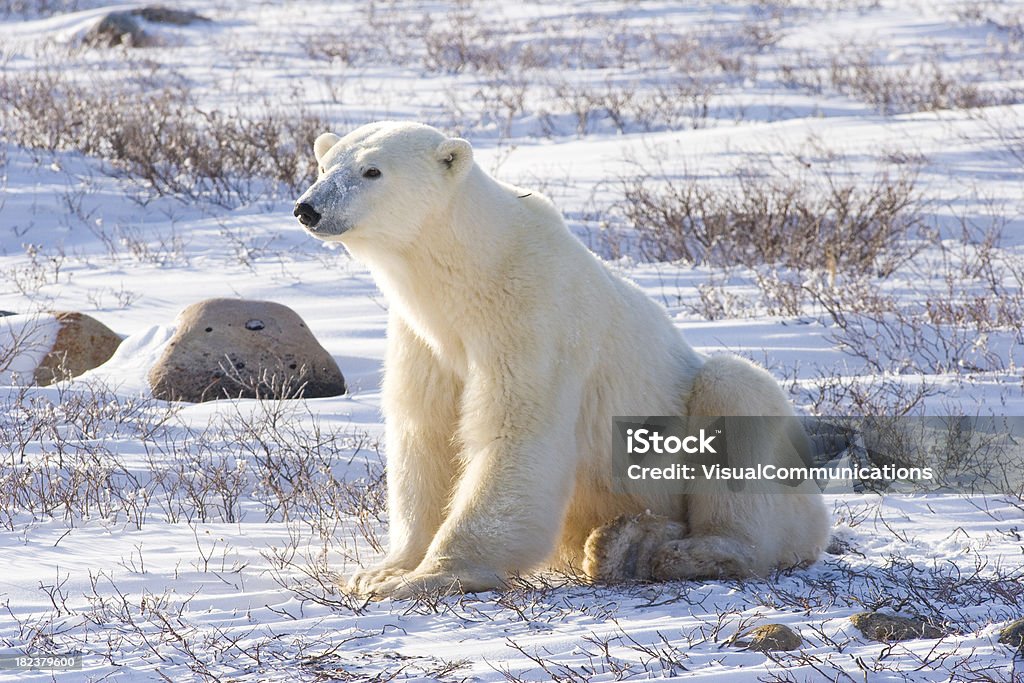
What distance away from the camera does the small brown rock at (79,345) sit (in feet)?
21.5

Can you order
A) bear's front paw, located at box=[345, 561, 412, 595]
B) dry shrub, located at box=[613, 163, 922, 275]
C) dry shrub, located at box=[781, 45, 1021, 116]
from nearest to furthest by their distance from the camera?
bear's front paw, located at box=[345, 561, 412, 595]
dry shrub, located at box=[613, 163, 922, 275]
dry shrub, located at box=[781, 45, 1021, 116]

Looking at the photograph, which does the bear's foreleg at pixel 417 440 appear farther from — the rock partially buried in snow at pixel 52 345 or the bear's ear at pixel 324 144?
the rock partially buried in snow at pixel 52 345

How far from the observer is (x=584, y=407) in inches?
146

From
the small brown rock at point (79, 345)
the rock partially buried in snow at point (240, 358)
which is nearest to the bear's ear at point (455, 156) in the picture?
the rock partially buried in snow at point (240, 358)

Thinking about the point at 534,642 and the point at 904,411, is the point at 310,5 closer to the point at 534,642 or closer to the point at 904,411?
the point at 904,411

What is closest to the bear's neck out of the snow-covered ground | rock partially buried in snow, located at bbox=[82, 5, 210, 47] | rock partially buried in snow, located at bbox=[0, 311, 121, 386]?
the snow-covered ground

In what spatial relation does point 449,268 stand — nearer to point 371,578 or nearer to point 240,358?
point 371,578

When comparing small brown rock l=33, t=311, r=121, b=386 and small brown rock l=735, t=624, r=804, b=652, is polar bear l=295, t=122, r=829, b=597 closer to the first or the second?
small brown rock l=735, t=624, r=804, b=652

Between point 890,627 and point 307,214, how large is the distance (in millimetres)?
1839

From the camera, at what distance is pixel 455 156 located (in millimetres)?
3580

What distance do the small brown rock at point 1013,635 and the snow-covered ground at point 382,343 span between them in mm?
30

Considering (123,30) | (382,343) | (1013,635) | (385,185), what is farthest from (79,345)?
(123,30)

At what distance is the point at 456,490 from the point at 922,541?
1.59m

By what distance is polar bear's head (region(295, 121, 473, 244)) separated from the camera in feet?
11.2
